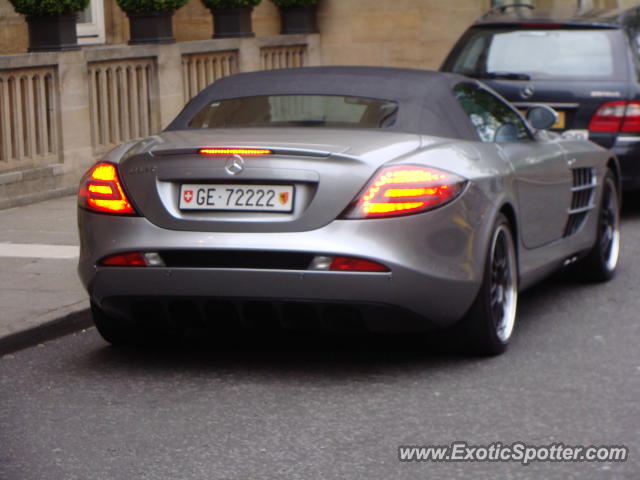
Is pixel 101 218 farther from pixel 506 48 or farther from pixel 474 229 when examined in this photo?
pixel 506 48

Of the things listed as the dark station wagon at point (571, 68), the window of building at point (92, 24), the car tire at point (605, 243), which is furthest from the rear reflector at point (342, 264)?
the window of building at point (92, 24)

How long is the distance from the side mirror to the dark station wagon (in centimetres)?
289

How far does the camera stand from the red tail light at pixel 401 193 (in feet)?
19.8

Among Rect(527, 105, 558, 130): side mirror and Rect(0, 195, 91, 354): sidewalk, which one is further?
Rect(527, 105, 558, 130): side mirror

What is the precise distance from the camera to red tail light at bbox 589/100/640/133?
11.2 m

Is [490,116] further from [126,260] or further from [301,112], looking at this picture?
[126,260]

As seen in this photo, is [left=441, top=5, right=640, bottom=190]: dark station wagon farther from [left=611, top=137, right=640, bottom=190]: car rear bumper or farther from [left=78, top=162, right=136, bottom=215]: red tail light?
[left=78, top=162, right=136, bottom=215]: red tail light

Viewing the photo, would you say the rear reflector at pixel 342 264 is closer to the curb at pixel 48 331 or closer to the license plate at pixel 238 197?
the license plate at pixel 238 197

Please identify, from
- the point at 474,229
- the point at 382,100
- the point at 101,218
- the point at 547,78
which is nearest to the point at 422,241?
the point at 474,229

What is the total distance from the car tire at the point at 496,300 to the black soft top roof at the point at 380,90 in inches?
20.8

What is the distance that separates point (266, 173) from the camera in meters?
6.10

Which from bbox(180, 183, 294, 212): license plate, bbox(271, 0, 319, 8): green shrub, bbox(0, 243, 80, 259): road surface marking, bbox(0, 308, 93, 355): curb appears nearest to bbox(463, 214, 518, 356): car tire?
bbox(180, 183, 294, 212): license plate

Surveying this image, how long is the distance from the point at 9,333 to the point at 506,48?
5937 mm
